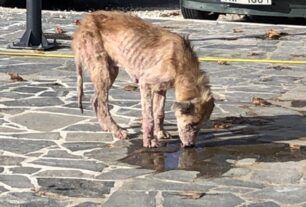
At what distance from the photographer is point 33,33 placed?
12859 millimetres

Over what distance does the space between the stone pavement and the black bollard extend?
95 cm

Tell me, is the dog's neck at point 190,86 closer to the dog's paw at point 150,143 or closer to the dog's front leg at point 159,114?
the dog's front leg at point 159,114

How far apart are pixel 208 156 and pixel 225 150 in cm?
27

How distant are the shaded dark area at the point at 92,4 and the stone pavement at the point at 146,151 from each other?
24.6ft

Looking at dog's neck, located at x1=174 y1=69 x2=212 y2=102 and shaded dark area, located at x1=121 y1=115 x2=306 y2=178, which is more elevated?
dog's neck, located at x1=174 y1=69 x2=212 y2=102

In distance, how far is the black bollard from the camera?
41.9ft

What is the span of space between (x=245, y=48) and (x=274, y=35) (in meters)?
1.18

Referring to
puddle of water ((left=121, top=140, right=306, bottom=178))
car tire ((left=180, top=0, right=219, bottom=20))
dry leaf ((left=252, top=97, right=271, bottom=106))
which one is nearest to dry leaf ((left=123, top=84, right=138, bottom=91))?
dry leaf ((left=252, top=97, right=271, bottom=106))

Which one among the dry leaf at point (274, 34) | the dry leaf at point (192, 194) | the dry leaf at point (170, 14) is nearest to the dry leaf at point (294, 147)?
the dry leaf at point (192, 194)

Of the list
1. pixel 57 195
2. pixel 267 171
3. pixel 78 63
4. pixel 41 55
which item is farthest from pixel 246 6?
pixel 57 195

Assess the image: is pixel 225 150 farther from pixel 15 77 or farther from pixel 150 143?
pixel 15 77

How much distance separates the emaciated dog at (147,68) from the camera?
Answer: 24.7ft

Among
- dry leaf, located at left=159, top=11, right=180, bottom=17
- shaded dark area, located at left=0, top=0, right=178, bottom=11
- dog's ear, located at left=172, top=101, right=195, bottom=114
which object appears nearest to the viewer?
dog's ear, located at left=172, top=101, right=195, bottom=114

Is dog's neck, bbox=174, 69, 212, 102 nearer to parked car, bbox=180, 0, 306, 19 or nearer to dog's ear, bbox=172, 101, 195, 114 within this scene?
dog's ear, bbox=172, 101, 195, 114
